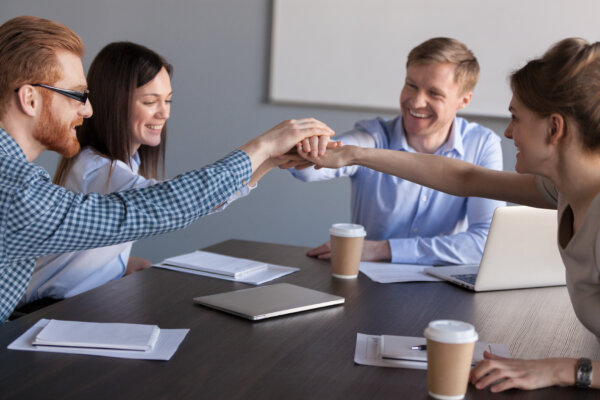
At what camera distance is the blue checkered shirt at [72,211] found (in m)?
1.29

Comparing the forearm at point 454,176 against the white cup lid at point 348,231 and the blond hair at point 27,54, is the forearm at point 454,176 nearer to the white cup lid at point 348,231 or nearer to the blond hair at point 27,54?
the white cup lid at point 348,231

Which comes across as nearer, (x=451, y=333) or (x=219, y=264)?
(x=451, y=333)

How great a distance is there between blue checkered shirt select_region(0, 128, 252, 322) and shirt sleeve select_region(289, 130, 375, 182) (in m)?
0.85

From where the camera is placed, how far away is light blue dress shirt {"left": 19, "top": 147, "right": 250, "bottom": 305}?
1873 mm

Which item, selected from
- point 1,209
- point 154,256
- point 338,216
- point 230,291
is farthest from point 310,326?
point 154,256

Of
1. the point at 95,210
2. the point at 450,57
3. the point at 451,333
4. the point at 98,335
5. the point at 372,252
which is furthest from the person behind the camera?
the point at 450,57

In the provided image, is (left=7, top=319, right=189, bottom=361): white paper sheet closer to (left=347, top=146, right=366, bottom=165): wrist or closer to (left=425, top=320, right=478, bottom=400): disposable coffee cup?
(left=425, top=320, right=478, bottom=400): disposable coffee cup

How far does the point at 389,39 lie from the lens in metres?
3.47

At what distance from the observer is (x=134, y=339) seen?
1229mm

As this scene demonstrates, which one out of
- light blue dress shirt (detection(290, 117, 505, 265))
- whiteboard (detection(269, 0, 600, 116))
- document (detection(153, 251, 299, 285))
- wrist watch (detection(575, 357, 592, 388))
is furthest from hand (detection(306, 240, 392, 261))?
whiteboard (detection(269, 0, 600, 116))

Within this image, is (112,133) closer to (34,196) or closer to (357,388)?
(34,196)

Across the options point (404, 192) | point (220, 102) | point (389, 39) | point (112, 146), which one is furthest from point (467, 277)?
point (220, 102)

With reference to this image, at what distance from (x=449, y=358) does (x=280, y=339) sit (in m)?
0.38

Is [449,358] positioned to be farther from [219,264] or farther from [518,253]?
[219,264]
